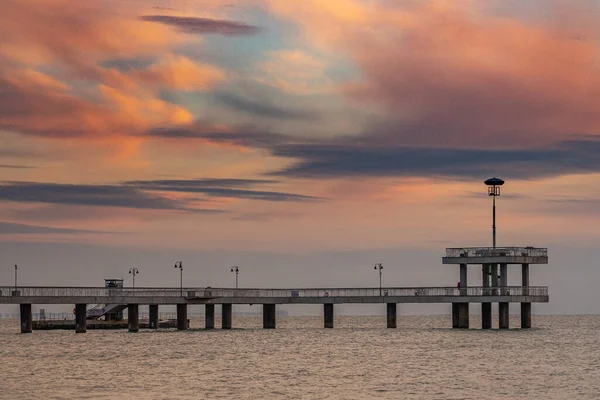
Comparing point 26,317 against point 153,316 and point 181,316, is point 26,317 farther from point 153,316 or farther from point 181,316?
point 181,316

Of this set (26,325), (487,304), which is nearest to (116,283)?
(26,325)

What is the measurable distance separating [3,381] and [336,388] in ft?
73.5

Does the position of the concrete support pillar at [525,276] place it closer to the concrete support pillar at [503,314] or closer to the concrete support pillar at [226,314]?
the concrete support pillar at [503,314]

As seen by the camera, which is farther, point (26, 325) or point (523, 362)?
point (26, 325)

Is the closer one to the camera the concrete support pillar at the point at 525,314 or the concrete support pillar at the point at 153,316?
the concrete support pillar at the point at 525,314

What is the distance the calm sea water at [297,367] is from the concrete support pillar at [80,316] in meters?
1.83

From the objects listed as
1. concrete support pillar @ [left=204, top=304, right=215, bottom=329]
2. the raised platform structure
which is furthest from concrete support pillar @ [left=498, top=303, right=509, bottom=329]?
concrete support pillar @ [left=204, top=304, right=215, bottom=329]

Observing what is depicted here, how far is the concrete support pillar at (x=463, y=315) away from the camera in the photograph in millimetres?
153875

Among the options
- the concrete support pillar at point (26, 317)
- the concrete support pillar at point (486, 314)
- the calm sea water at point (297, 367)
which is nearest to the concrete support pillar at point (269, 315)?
the calm sea water at point (297, 367)

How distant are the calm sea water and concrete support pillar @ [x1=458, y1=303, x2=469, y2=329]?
9.91 metres

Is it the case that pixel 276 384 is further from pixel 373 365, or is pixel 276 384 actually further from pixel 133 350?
pixel 133 350

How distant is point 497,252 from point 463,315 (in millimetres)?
13354

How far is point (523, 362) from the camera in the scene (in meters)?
101

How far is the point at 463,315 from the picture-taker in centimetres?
15600
